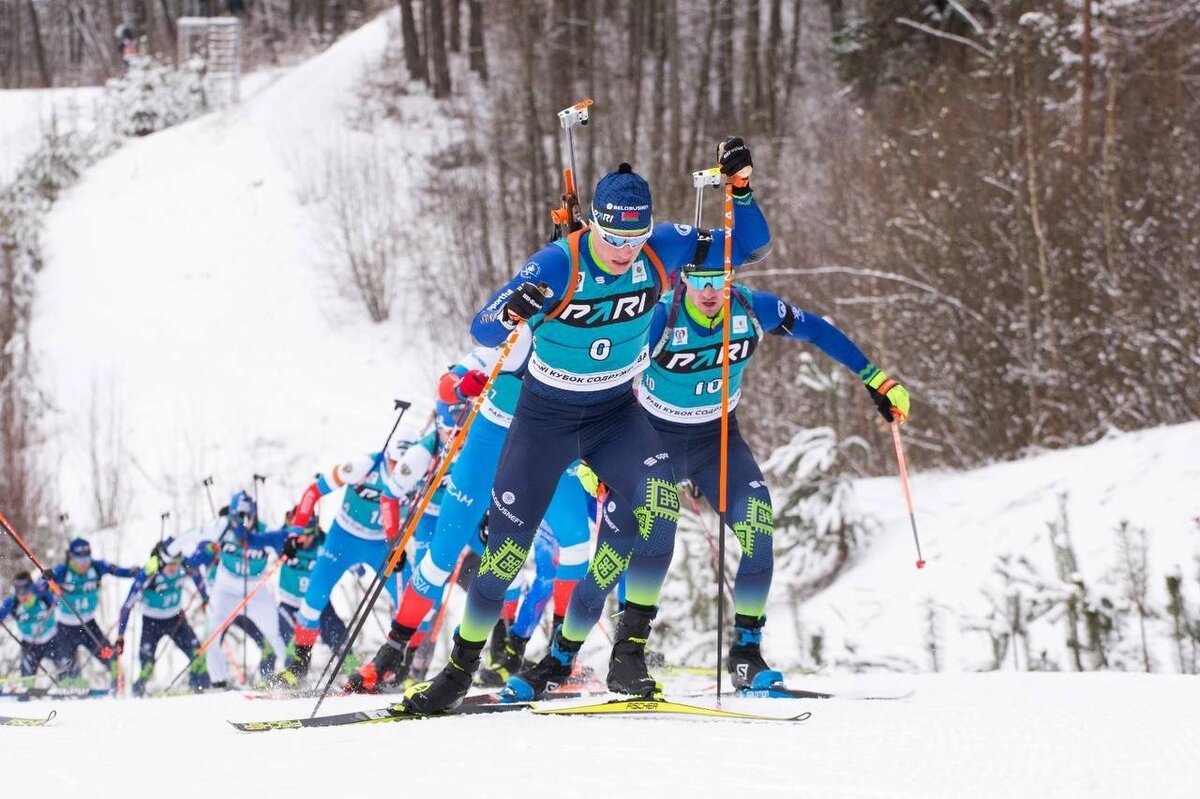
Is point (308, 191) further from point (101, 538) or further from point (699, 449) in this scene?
point (699, 449)

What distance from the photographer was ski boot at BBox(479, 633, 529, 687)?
25.0ft

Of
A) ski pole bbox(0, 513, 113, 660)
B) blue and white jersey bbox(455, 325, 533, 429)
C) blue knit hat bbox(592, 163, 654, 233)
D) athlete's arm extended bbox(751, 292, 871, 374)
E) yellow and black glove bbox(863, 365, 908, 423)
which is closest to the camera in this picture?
blue knit hat bbox(592, 163, 654, 233)

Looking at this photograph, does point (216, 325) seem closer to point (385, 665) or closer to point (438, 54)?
point (438, 54)

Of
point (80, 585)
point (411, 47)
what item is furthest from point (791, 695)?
point (411, 47)

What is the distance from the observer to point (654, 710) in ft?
16.7

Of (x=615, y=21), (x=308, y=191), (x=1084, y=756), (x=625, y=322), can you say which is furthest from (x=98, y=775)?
(x=615, y=21)

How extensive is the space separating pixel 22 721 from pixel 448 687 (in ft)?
6.76

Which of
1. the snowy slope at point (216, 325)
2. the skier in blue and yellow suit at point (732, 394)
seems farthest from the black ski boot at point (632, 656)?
the snowy slope at point (216, 325)

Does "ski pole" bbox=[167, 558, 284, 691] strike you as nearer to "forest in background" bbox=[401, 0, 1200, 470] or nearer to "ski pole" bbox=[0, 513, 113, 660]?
"ski pole" bbox=[0, 513, 113, 660]

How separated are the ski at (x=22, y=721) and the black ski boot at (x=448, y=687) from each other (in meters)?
1.67

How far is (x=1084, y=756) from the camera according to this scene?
4031mm

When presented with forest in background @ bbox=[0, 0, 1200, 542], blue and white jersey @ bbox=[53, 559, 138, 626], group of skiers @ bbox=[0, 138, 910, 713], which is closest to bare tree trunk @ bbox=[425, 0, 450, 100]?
forest in background @ bbox=[0, 0, 1200, 542]

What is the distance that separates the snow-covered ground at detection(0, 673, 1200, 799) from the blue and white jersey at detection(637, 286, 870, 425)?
5.09ft

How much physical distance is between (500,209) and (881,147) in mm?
7050
